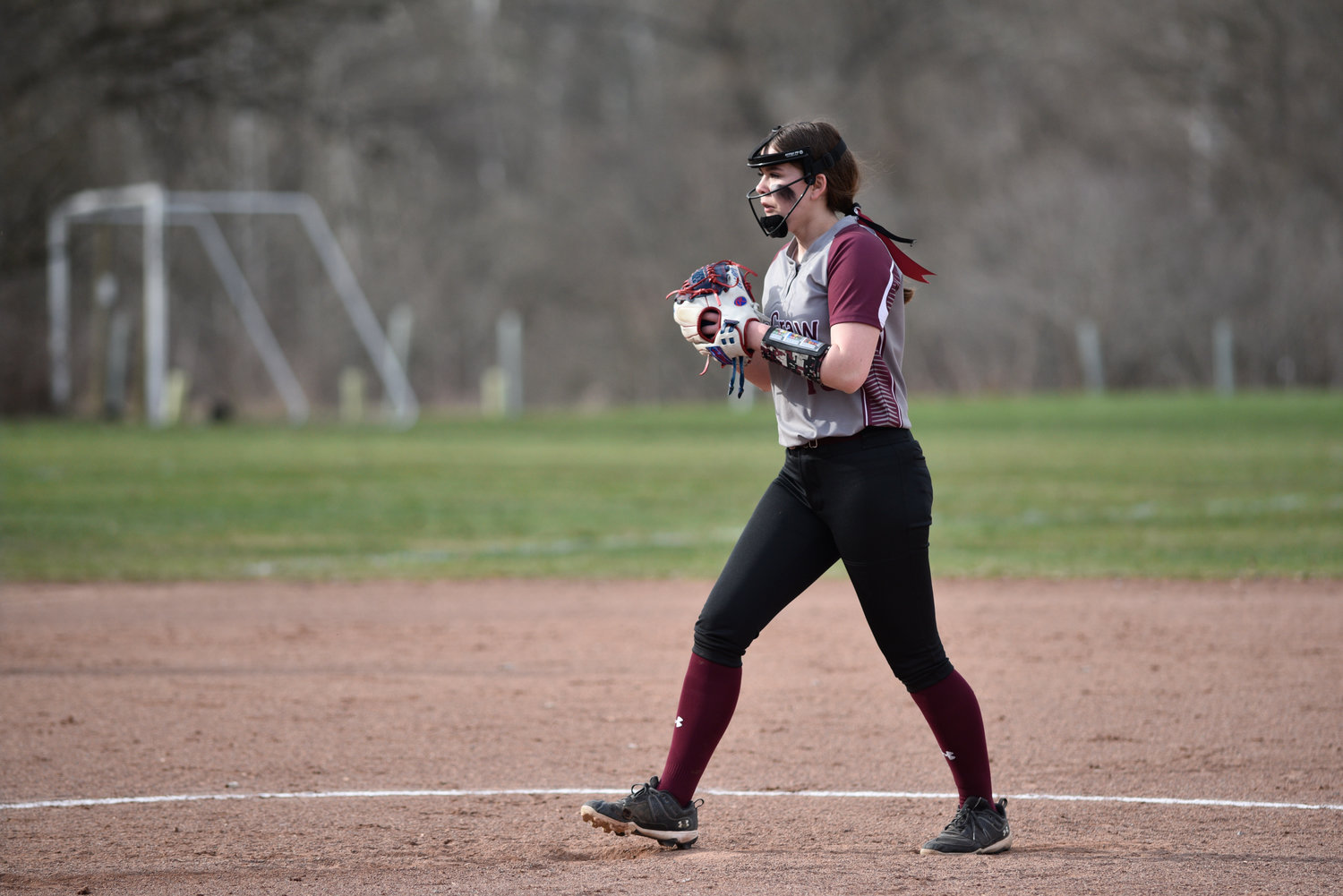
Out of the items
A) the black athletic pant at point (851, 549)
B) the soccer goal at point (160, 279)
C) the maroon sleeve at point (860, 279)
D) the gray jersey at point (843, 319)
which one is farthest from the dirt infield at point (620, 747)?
the soccer goal at point (160, 279)

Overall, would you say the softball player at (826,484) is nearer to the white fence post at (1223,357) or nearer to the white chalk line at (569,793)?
the white chalk line at (569,793)

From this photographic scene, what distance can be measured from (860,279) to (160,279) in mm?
28468

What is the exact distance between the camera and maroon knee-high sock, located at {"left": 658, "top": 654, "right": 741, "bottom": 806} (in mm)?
4598

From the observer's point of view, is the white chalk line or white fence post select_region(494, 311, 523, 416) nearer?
the white chalk line

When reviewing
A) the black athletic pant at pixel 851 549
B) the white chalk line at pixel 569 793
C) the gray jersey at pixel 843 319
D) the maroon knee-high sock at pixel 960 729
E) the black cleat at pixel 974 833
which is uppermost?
the gray jersey at pixel 843 319

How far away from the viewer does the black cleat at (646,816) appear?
15.0 feet

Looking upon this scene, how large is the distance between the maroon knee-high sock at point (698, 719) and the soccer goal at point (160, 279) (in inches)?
971

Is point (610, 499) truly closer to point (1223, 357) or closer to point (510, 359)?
point (1223, 357)

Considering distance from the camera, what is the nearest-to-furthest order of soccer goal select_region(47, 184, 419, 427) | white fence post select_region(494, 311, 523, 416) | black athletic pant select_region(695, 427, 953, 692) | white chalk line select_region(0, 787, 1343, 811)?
black athletic pant select_region(695, 427, 953, 692) < white chalk line select_region(0, 787, 1343, 811) < soccer goal select_region(47, 184, 419, 427) < white fence post select_region(494, 311, 523, 416)

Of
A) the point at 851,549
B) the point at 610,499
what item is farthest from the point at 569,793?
the point at 610,499

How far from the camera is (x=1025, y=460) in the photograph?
2098 centimetres

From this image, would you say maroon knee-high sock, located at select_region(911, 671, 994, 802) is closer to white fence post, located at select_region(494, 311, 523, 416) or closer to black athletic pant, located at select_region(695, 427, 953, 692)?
black athletic pant, located at select_region(695, 427, 953, 692)

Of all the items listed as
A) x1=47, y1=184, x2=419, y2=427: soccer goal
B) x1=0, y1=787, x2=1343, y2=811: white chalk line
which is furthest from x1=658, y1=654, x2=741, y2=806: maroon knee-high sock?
x1=47, y1=184, x2=419, y2=427: soccer goal

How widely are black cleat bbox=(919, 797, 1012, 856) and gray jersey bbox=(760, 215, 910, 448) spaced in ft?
3.80
